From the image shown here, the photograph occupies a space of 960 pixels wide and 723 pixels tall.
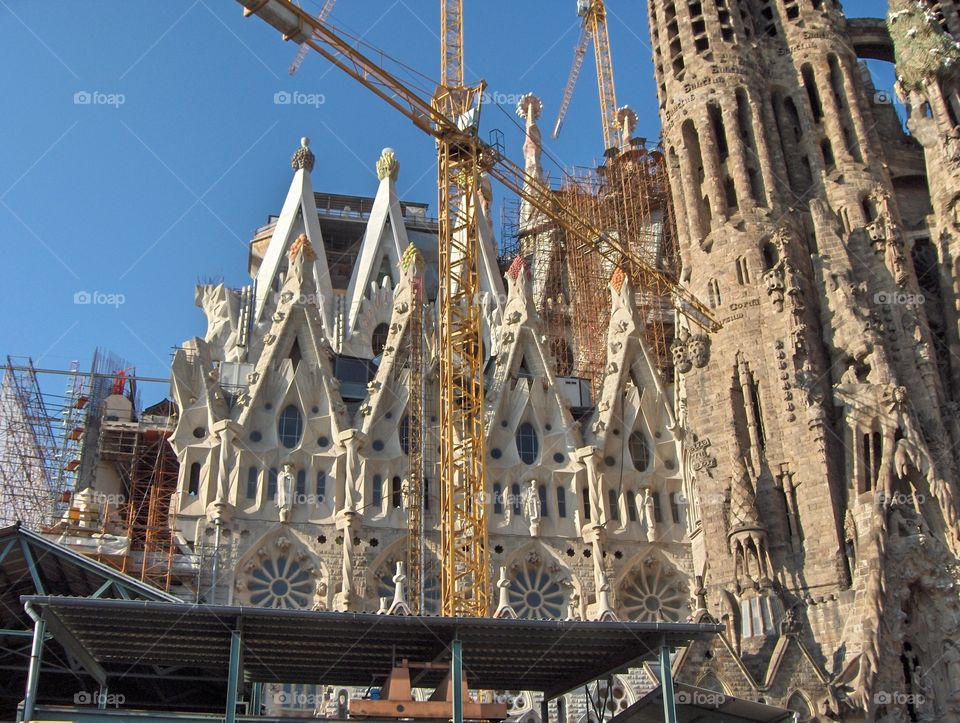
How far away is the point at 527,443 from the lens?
3719cm

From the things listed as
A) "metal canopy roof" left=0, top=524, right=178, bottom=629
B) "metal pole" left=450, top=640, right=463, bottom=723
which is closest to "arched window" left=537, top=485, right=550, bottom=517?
"metal canopy roof" left=0, top=524, right=178, bottom=629

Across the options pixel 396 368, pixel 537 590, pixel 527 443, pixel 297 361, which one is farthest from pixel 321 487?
pixel 537 590

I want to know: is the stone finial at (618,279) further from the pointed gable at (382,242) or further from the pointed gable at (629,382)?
the pointed gable at (382,242)

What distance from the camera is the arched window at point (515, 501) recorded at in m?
35.6

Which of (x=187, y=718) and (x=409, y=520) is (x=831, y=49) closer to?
(x=409, y=520)

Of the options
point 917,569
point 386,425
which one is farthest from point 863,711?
point 386,425

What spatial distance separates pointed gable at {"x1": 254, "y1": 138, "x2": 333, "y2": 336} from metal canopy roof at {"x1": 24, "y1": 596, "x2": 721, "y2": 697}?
82.4ft

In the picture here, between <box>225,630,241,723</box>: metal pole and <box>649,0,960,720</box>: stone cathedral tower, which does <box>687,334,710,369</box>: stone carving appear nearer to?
<box>649,0,960,720</box>: stone cathedral tower

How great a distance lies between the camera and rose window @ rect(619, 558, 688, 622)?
3512 centimetres

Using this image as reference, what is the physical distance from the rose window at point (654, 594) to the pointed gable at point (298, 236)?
1791 centimetres

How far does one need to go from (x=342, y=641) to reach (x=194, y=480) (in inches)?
570

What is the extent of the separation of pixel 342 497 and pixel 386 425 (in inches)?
124

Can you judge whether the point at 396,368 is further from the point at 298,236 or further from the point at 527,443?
the point at 298,236

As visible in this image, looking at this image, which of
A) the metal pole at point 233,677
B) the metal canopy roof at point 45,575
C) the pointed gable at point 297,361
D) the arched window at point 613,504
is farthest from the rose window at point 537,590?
the metal pole at point 233,677
